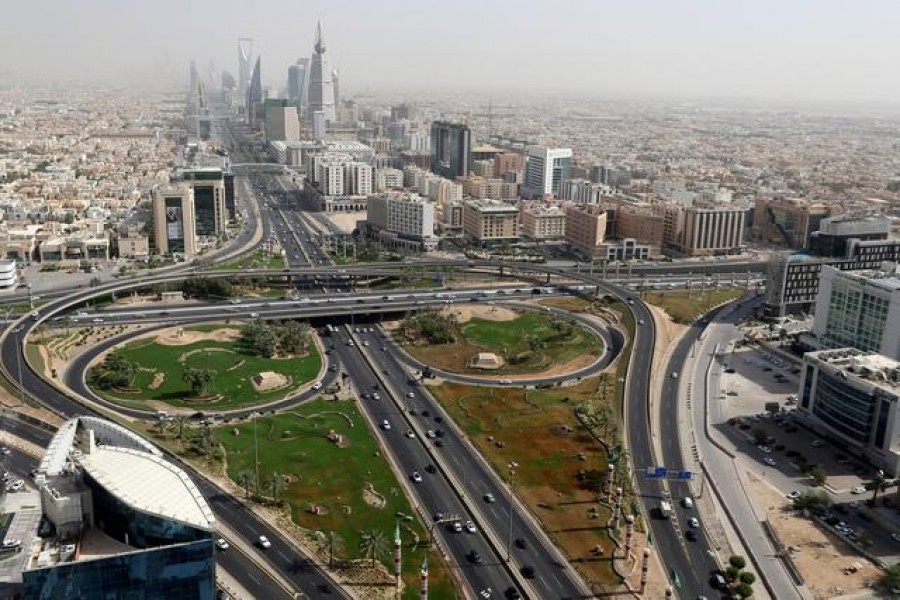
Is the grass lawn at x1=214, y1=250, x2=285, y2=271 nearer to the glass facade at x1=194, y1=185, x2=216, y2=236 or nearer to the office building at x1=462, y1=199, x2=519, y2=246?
the glass facade at x1=194, y1=185, x2=216, y2=236

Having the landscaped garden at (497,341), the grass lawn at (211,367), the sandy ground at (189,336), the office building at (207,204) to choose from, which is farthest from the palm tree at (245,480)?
the office building at (207,204)

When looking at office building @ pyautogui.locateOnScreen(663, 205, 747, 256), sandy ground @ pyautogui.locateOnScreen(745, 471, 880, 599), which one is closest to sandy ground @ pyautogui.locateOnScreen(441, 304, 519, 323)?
sandy ground @ pyautogui.locateOnScreen(745, 471, 880, 599)

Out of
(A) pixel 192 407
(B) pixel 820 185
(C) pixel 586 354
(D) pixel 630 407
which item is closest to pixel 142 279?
(A) pixel 192 407

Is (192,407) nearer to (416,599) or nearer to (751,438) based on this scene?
(416,599)

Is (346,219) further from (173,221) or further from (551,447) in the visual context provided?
(551,447)

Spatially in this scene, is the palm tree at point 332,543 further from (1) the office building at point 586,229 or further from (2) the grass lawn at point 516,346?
(1) the office building at point 586,229

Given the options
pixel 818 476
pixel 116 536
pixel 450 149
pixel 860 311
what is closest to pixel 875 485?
pixel 818 476
